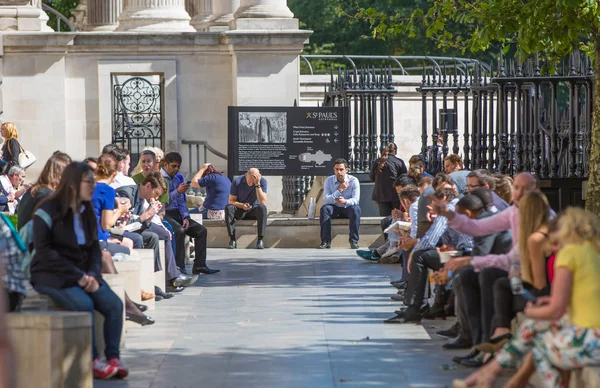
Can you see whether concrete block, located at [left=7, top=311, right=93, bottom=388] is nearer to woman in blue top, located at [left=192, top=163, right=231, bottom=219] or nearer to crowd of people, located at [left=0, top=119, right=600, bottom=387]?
crowd of people, located at [left=0, top=119, right=600, bottom=387]

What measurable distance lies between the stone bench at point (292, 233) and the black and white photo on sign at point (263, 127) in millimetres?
1812

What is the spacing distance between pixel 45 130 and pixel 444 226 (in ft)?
48.9

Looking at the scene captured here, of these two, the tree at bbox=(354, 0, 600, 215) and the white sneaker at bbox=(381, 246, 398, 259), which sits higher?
the tree at bbox=(354, 0, 600, 215)

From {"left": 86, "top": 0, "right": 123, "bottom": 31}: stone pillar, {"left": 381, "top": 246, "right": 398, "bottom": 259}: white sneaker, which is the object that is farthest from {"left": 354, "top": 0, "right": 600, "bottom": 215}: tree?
{"left": 86, "top": 0, "right": 123, "bottom": 31}: stone pillar

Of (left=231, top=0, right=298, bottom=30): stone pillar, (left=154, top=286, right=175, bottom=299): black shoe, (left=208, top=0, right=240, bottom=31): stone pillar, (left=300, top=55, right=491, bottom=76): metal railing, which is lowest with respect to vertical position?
(left=154, top=286, right=175, bottom=299): black shoe

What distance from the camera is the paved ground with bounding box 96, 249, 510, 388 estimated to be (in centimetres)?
909

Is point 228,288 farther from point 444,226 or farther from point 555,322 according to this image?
point 555,322

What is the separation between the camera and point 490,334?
944 cm

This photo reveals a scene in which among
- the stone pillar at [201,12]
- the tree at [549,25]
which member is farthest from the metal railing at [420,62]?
the tree at [549,25]

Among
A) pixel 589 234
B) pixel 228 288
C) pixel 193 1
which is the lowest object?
pixel 228 288

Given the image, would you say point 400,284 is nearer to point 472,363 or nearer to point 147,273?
point 147,273

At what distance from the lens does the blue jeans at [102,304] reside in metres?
9.08

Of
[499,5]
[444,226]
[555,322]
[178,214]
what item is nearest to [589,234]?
[555,322]

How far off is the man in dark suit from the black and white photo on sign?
7473mm
